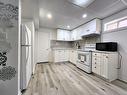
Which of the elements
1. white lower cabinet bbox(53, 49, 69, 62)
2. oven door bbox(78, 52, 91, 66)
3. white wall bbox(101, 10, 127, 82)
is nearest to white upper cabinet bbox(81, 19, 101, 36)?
white wall bbox(101, 10, 127, 82)

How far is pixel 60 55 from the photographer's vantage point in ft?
16.9

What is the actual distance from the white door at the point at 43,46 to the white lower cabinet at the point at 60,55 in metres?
0.66

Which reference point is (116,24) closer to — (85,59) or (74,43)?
(85,59)

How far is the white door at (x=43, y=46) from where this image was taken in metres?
5.05

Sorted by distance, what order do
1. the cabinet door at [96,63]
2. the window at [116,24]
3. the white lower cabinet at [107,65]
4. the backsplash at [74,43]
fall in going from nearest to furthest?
the white lower cabinet at [107,65] < the window at [116,24] < the cabinet door at [96,63] < the backsplash at [74,43]

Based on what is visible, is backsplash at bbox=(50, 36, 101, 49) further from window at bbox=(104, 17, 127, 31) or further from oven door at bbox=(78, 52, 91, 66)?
oven door at bbox=(78, 52, 91, 66)

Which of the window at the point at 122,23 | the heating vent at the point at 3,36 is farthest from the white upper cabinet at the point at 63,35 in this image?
the heating vent at the point at 3,36

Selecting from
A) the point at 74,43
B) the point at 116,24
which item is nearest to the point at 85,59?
the point at 116,24

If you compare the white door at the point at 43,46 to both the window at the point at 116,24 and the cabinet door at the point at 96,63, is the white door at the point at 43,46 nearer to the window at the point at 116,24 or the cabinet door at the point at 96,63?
the cabinet door at the point at 96,63

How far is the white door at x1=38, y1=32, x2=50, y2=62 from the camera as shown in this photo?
5051mm

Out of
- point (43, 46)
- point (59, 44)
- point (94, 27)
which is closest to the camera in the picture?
point (94, 27)

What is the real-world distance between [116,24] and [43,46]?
13.8 feet

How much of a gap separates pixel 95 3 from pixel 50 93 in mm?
2742

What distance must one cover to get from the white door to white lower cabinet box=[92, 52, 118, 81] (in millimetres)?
3460
